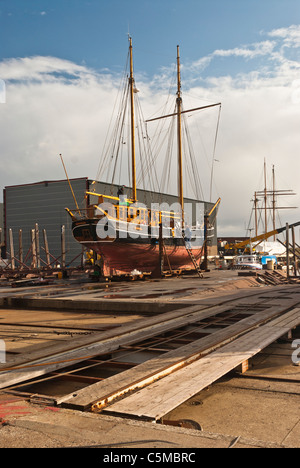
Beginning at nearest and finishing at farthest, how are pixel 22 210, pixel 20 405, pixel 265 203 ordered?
pixel 20 405
pixel 22 210
pixel 265 203

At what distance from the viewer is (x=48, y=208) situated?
51.3 meters

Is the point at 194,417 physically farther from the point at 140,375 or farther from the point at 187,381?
the point at 140,375

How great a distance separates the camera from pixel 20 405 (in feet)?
15.1

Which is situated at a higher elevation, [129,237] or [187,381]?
[129,237]

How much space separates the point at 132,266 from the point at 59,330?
17858 millimetres

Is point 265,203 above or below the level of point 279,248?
above

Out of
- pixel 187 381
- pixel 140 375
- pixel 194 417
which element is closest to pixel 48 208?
pixel 140 375

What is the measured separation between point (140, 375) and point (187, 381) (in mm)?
607

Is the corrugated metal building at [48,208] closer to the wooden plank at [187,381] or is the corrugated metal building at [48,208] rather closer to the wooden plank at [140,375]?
the wooden plank at [140,375]

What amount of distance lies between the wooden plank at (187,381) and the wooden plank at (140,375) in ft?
0.44

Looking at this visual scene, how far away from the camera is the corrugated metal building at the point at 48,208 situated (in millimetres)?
49500

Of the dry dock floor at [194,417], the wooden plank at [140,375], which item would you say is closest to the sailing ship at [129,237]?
the dry dock floor at [194,417]
